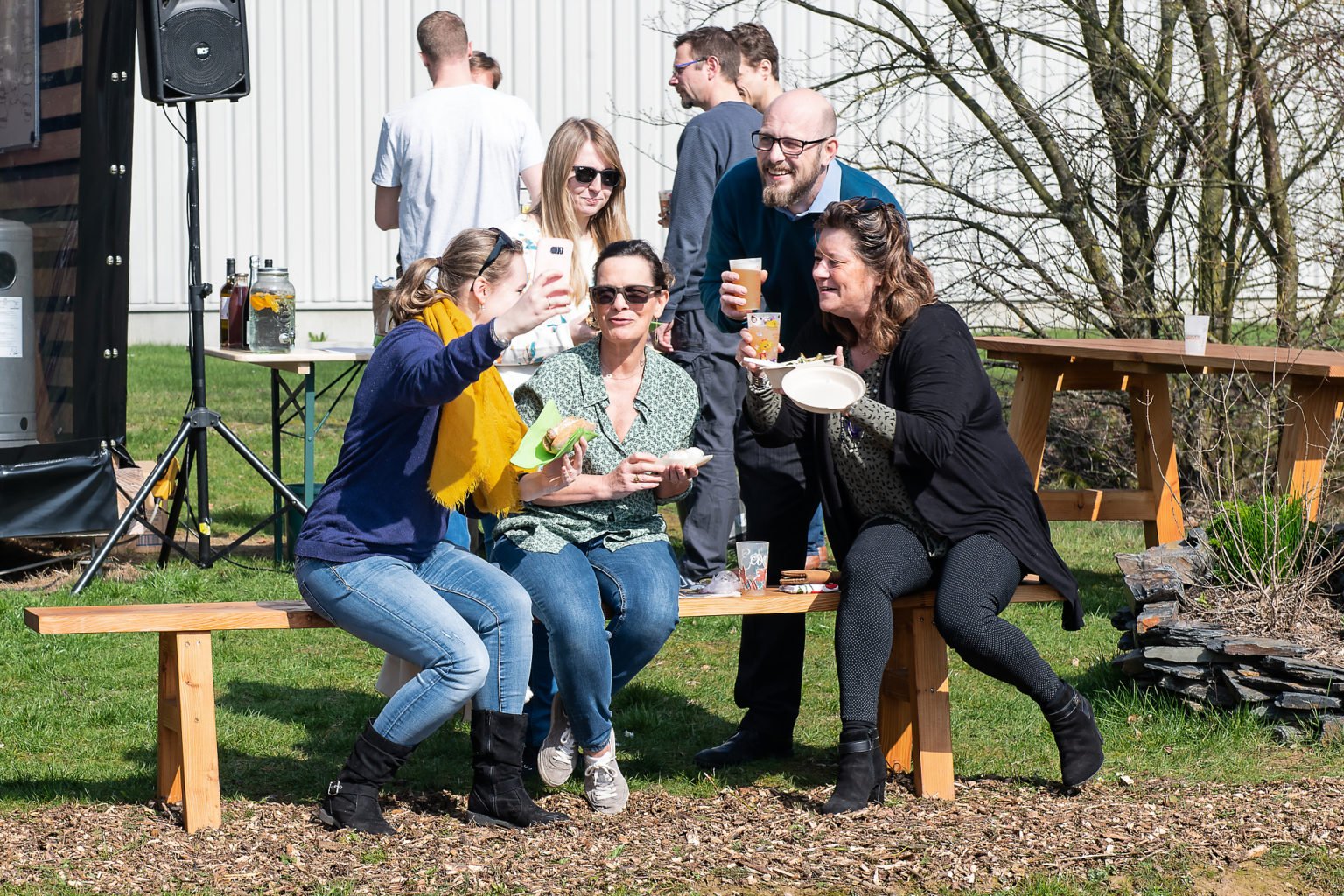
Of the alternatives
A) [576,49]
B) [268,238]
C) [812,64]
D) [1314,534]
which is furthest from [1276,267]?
[268,238]

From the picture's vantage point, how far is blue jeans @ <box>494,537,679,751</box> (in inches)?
150

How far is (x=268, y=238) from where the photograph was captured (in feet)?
49.0

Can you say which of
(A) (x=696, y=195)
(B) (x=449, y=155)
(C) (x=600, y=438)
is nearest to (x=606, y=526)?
(C) (x=600, y=438)

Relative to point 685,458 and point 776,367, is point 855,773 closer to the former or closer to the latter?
point 685,458

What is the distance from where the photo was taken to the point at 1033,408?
6.62m

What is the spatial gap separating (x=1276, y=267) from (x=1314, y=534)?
3463 mm

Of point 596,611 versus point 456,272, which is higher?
point 456,272

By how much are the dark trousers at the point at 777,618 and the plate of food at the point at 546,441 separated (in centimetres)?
72

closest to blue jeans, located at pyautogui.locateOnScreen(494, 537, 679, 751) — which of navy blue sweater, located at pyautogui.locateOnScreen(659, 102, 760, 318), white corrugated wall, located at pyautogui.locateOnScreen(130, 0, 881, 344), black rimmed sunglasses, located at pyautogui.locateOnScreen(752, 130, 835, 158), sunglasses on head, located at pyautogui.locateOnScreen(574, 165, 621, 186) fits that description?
black rimmed sunglasses, located at pyautogui.locateOnScreen(752, 130, 835, 158)

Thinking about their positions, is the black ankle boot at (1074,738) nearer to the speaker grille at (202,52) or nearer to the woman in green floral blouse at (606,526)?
the woman in green floral blouse at (606,526)

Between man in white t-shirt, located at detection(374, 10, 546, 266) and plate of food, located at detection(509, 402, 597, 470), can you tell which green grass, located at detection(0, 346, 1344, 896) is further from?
man in white t-shirt, located at detection(374, 10, 546, 266)

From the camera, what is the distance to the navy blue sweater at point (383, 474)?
11.8 ft

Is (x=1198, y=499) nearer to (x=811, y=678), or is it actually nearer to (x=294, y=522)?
(x=811, y=678)

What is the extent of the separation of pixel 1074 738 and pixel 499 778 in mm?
1465
